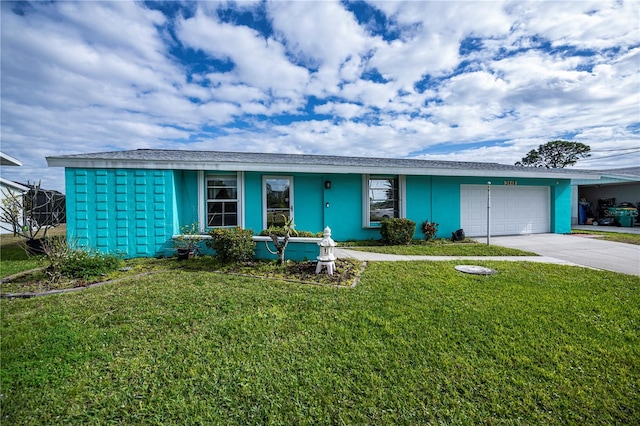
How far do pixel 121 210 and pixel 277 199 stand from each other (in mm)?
4241

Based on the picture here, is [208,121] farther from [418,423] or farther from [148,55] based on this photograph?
[418,423]

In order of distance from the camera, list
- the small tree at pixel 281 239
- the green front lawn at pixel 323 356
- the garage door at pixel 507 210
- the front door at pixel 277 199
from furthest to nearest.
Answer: the garage door at pixel 507 210, the front door at pixel 277 199, the small tree at pixel 281 239, the green front lawn at pixel 323 356

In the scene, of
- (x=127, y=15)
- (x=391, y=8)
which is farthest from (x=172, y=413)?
(x=391, y=8)

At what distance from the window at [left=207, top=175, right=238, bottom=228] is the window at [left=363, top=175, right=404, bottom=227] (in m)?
4.43

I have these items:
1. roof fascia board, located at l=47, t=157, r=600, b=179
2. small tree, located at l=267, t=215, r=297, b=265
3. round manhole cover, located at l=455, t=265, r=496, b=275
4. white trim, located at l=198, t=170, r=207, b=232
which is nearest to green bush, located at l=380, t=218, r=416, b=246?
roof fascia board, located at l=47, t=157, r=600, b=179

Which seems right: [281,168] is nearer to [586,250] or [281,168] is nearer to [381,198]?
[381,198]

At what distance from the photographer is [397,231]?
8773 millimetres

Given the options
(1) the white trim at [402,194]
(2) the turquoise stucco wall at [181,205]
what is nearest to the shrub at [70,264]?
(2) the turquoise stucco wall at [181,205]

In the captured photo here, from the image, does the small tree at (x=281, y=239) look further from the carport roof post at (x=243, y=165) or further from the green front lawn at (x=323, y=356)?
the carport roof post at (x=243, y=165)

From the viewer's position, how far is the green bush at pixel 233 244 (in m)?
5.93

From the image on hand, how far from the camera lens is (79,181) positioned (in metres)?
6.76

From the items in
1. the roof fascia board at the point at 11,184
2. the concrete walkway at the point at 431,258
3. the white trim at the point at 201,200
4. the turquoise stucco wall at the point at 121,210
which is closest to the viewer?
the concrete walkway at the point at 431,258

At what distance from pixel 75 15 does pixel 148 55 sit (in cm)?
181

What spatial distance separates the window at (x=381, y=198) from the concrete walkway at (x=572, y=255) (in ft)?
6.96
